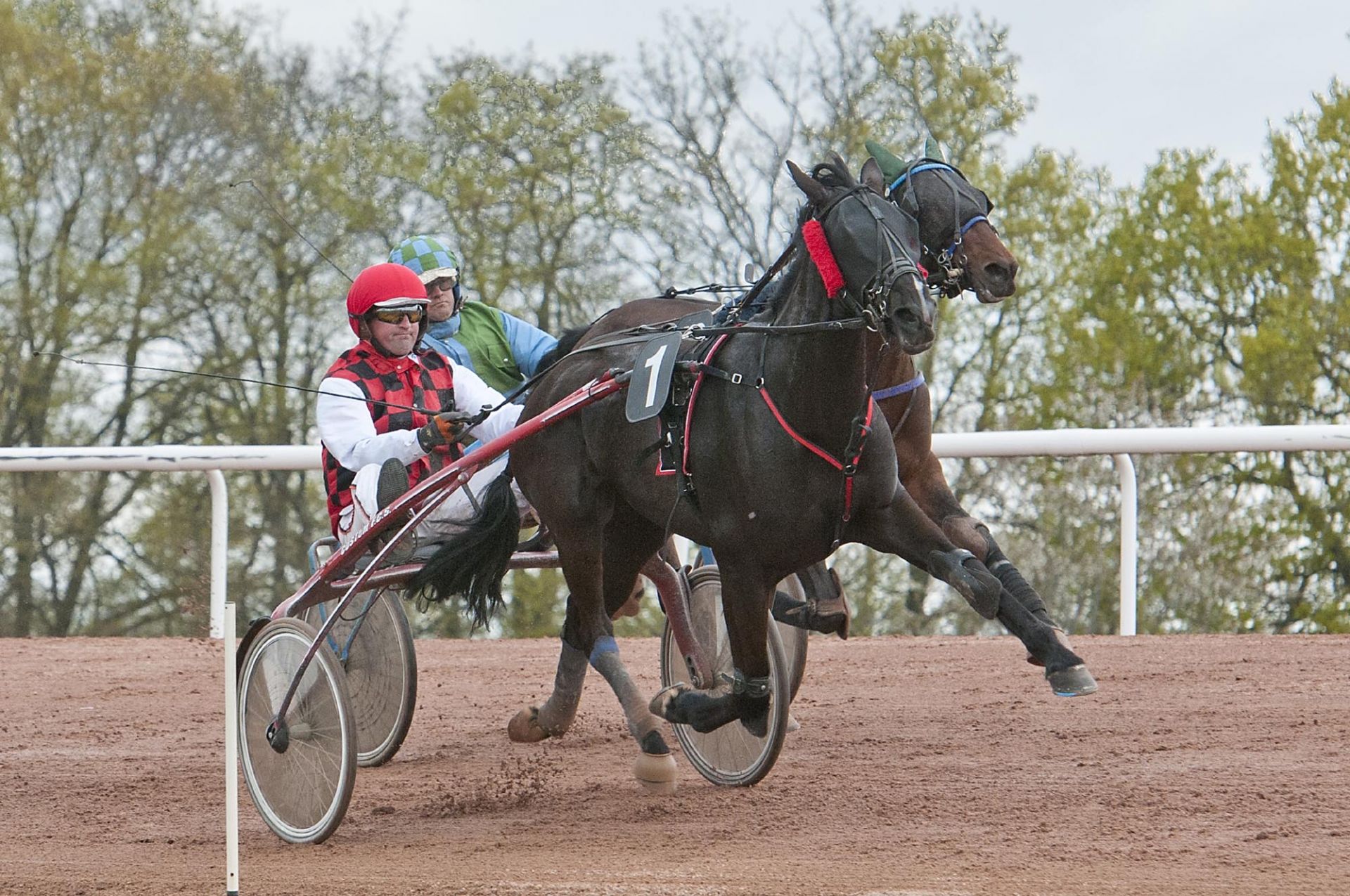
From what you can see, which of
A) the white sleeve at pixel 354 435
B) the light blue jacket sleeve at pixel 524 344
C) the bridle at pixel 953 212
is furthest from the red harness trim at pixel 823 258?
the light blue jacket sleeve at pixel 524 344

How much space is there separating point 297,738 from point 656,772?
958 millimetres

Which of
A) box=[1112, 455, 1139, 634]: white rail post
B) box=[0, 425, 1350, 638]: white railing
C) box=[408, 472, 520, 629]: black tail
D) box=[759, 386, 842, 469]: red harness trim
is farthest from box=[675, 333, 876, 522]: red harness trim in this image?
box=[1112, 455, 1139, 634]: white rail post

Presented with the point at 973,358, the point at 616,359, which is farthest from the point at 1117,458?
the point at 973,358

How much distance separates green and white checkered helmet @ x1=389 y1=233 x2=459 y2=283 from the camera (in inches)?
213

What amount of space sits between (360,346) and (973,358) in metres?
14.1

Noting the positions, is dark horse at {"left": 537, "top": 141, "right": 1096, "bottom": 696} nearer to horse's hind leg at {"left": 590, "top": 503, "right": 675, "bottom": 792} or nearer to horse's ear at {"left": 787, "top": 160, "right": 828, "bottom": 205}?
horse's ear at {"left": 787, "top": 160, "right": 828, "bottom": 205}

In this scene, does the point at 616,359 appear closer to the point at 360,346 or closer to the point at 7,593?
the point at 360,346

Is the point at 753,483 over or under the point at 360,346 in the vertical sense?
under

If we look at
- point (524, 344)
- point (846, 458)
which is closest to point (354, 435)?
point (524, 344)

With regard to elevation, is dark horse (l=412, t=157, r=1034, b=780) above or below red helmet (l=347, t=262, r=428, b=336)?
below

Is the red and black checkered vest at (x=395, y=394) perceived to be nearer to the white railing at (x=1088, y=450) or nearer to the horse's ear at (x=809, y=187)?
the horse's ear at (x=809, y=187)

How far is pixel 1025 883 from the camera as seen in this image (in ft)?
11.1

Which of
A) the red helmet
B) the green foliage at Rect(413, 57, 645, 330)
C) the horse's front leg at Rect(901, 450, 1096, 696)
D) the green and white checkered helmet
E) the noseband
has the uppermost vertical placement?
the green foliage at Rect(413, 57, 645, 330)

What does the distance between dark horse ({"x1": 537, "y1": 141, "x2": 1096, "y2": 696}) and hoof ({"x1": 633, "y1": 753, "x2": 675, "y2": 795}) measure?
73 centimetres
